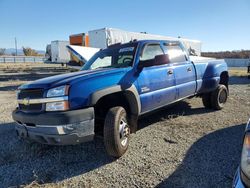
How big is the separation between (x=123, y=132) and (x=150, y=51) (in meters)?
1.92

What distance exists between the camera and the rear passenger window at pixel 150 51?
4479 mm

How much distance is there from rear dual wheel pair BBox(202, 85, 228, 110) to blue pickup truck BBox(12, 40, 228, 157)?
33.4 inches

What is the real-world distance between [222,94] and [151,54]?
3054mm

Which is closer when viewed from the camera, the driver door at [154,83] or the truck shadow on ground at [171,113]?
the driver door at [154,83]

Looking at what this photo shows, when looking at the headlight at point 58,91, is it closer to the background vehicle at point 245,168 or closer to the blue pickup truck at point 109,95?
the blue pickup truck at point 109,95

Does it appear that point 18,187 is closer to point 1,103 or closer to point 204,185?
point 204,185

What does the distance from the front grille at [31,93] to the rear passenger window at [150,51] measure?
6.54ft

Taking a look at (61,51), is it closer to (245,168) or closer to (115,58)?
(115,58)

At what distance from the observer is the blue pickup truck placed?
309 cm

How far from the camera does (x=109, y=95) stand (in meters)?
3.70

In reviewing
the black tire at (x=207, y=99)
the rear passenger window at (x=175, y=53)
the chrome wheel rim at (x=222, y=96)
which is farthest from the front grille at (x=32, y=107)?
the chrome wheel rim at (x=222, y=96)

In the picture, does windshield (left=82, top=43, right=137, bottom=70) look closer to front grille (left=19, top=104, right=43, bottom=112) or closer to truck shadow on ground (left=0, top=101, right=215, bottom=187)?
truck shadow on ground (left=0, top=101, right=215, bottom=187)

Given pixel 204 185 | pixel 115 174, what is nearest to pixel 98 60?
pixel 115 174

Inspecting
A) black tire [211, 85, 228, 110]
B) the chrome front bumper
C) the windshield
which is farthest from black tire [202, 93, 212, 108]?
Answer: the chrome front bumper
